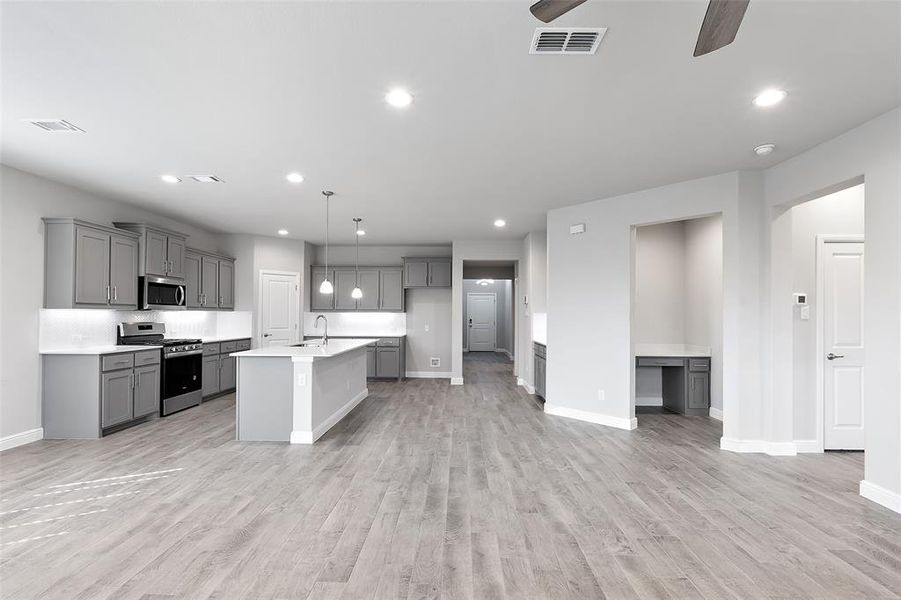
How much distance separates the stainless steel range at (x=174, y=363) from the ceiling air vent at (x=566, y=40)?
567cm

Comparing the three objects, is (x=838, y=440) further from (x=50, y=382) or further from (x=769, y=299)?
(x=50, y=382)

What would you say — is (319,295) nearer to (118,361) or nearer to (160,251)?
(160,251)

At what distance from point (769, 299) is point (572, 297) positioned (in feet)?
7.00

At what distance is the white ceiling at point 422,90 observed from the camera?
217cm

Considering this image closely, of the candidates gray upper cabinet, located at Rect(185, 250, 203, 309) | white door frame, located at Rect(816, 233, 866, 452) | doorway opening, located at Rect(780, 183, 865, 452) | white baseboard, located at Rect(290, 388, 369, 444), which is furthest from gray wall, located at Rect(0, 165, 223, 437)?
white door frame, located at Rect(816, 233, 866, 452)

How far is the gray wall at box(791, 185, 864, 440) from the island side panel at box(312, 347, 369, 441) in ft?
15.8

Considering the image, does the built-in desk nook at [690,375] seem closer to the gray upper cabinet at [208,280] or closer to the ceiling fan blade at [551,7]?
the ceiling fan blade at [551,7]

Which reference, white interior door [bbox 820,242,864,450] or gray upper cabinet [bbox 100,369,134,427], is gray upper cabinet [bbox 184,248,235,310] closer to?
gray upper cabinet [bbox 100,369,134,427]

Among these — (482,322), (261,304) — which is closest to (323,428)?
(261,304)

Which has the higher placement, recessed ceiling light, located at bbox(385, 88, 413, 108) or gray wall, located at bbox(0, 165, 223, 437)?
recessed ceiling light, located at bbox(385, 88, 413, 108)

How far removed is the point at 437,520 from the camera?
2.94m

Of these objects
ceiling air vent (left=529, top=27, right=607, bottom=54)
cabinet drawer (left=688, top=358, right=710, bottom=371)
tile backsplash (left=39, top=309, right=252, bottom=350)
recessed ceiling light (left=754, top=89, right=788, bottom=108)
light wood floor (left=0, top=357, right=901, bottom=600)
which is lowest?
light wood floor (left=0, top=357, right=901, bottom=600)

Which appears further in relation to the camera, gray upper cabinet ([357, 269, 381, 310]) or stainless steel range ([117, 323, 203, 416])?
gray upper cabinet ([357, 269, 381, 310])

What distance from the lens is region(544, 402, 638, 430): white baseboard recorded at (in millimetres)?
5312
